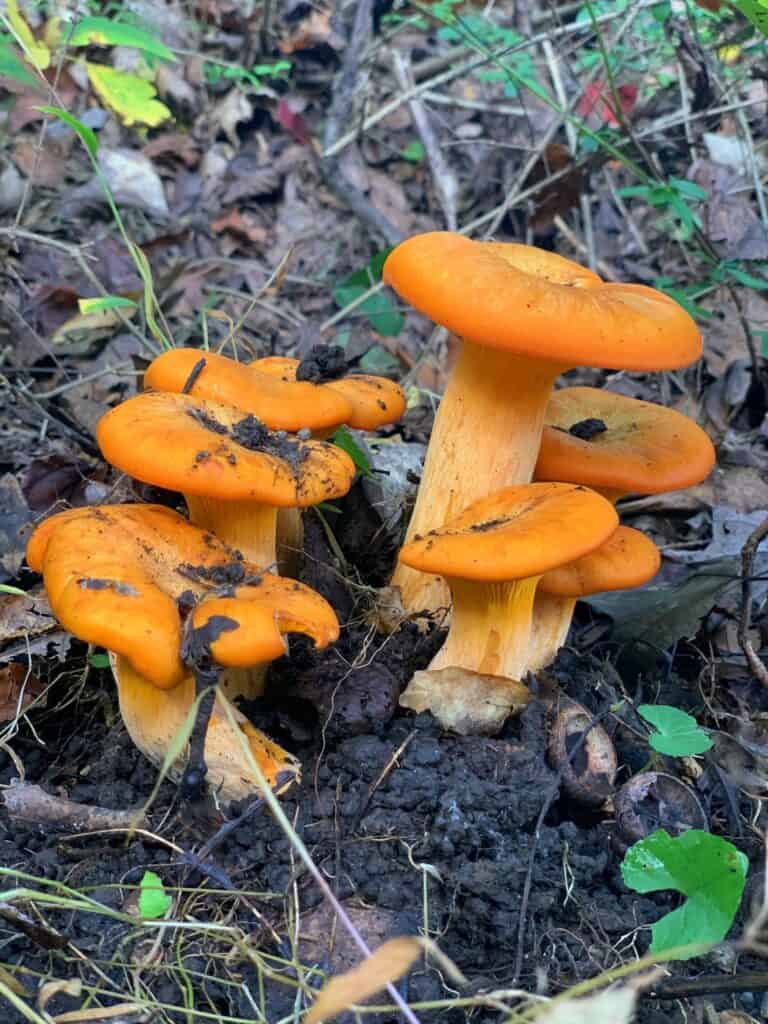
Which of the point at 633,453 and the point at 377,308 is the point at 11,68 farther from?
the point at 633,453

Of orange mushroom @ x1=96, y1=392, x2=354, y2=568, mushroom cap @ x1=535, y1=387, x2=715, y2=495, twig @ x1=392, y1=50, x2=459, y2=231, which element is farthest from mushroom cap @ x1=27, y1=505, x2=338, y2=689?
twig @ x1=392, y1=50, x2=459, y2=231

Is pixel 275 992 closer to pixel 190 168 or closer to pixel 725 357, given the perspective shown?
pixel 725 357

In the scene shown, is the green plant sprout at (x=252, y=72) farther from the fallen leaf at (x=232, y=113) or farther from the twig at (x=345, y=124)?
the twig at (x=345, y=124)

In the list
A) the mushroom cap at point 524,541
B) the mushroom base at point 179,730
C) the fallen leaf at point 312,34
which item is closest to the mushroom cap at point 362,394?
the mushroom cap at point 524,541

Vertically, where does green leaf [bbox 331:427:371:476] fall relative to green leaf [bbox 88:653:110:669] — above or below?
above

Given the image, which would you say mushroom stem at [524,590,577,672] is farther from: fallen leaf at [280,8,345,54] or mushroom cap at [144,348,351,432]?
fallen leaf at [280,8,345,54]
